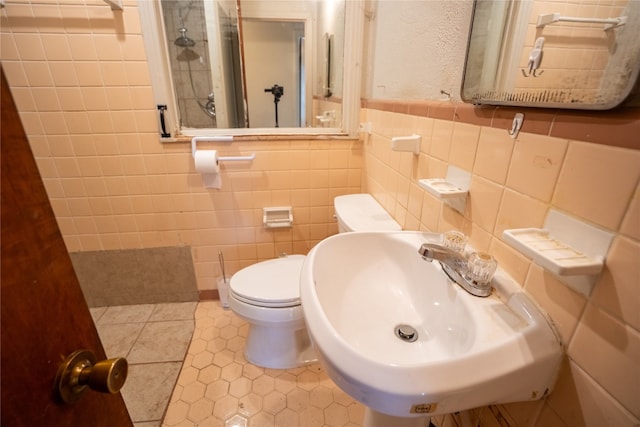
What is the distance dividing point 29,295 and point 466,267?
0.73 meters

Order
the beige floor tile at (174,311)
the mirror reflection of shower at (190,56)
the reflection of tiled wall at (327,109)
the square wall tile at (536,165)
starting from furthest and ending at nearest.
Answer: the beige floor tile at (174,311)
the reflection of tiled wall at (327,109)
the mirror reflection of shower at (190,56)
the square wall tile at (536,165)

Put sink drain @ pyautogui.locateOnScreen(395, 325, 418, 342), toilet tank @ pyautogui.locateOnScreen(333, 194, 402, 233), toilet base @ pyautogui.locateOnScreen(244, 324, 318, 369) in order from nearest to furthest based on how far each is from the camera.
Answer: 1. sink drain @ pyautogui.locateOnScreen(395, 325, 418, 342)
2. toilet tank @ pyautogui.locateOnScreen(333, 194, 402, 233)
3. toilet base @ pyautogui.locateOnScreen(244, 324, 318, 369)

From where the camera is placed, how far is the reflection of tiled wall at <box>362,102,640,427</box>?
16.0 inches

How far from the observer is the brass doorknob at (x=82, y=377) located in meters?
0.36

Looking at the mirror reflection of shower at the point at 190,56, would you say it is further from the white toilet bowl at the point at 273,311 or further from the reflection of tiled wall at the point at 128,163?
the white toilet bowl at the point at 273,311

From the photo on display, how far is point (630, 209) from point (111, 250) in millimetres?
2029

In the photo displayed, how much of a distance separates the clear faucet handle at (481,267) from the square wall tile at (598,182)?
16 cm

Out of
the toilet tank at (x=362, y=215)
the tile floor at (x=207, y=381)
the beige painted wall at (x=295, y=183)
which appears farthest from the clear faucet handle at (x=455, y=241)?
the tile floor at (x=207, y=381)

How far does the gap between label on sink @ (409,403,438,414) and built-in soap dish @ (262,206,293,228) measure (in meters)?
1.26

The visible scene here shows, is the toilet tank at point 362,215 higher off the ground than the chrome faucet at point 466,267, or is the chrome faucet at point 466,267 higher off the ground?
the chrome faucet at point 466,267

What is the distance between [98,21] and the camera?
1.22m

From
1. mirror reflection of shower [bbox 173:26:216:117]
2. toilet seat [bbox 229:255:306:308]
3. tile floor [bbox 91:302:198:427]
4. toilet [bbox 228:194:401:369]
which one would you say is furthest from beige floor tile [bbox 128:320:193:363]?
mirror reflection of shower [bbox 173:26:216:117]

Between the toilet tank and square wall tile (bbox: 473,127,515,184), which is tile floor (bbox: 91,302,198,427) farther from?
square wall tile (bbox: 473,127,515,184)

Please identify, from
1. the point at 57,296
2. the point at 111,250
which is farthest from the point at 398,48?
the point at 111,250
